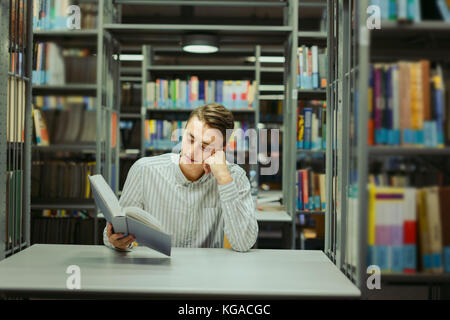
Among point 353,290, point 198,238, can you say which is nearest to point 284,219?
point 198,238

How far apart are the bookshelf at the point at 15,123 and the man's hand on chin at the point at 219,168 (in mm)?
762

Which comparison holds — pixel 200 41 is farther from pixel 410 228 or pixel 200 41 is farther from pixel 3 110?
pixel 410 228

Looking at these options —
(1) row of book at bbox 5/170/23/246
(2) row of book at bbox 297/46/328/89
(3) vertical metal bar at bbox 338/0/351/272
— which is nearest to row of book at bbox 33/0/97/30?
(2) row of book at bbox 297/46/328/89

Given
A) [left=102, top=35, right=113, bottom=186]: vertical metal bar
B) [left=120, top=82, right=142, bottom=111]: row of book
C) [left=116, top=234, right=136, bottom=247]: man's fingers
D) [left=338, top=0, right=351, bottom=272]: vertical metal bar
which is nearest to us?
[left=338, top=0, right=351, bottom=272]: vertical metal bar

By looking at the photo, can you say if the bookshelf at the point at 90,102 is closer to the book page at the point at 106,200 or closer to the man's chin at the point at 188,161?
the man's chin at the point at 188,161

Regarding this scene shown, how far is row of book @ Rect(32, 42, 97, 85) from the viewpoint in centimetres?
304

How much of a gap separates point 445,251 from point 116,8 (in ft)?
10.5

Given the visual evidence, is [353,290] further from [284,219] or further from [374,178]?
[284,219]

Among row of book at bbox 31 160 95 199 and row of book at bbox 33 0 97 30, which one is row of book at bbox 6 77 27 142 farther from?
row of book at bbox 31 160 95 199

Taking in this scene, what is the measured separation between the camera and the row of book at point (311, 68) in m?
3.39

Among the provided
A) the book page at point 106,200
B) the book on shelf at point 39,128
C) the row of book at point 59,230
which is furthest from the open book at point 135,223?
the row of book at point 59,230

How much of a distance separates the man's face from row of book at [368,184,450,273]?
29.3 inches

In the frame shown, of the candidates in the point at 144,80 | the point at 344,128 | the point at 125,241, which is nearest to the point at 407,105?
the point at 344,128

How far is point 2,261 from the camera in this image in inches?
62.3
